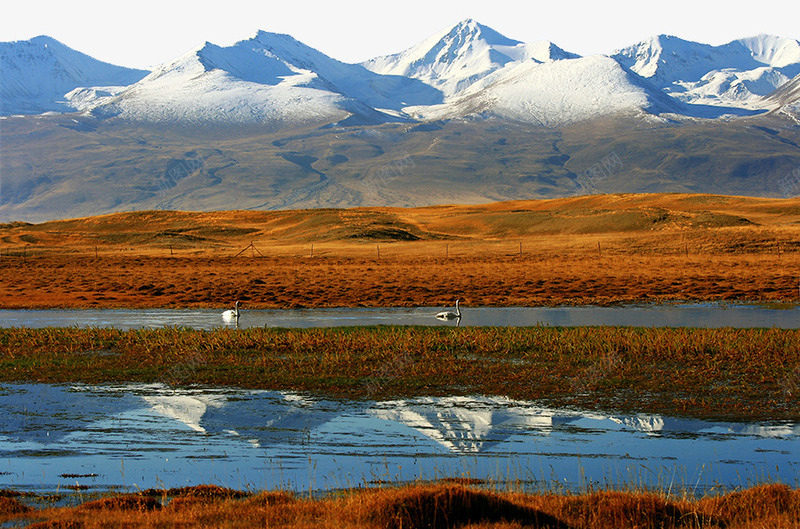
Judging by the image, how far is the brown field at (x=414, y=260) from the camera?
127ft

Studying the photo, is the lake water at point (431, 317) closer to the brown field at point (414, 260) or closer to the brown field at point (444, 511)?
the brown field at point (414, 260)

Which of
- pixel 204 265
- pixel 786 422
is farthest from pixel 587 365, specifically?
pixel 204 265

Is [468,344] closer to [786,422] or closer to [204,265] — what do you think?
[786,422]

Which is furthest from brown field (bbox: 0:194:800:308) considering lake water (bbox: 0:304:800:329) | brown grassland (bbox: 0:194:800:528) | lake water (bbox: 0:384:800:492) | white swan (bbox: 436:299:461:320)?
lake water (bbox: 0:384:800:492)

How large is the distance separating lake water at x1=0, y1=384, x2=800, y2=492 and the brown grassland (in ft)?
3.49

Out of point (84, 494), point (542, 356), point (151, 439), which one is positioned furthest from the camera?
point (542, 356)

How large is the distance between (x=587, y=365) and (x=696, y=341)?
3.72m

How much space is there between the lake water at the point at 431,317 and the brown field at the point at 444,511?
18.1 meters

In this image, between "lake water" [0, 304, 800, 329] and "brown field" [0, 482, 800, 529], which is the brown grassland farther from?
"lake water" [0, 304, 800, 329]

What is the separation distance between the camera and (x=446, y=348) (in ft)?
72.4

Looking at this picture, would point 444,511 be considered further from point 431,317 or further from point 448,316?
point 431,317

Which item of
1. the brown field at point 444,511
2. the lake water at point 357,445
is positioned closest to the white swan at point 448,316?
the lake water at point 357,445

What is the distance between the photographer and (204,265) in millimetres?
55125

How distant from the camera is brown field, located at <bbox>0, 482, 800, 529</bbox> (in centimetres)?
915
